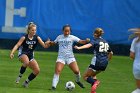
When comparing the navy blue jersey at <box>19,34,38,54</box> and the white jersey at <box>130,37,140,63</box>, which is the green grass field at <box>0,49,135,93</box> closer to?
the navy blue jersey at <box>19,34,38,54</box>

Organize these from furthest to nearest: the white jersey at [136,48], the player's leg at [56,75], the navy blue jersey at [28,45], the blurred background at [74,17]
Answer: the blurred background at [74,17] < the navy blue jersey at [28,45] < the player's leg at [56,75] < the white jersey at [136,48]

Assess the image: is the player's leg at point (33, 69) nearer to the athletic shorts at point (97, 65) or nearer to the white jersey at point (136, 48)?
the athletic shorts at point (97, 65)

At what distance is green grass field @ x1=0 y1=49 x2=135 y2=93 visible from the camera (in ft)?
54.0

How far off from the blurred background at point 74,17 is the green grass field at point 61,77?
1928 mm

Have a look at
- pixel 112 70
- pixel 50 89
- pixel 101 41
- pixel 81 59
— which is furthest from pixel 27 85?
pixel 81 59

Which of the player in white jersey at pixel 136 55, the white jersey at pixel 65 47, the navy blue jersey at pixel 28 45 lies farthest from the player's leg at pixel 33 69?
the player in white jersey at pixel 136 55

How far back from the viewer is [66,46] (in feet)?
54.1

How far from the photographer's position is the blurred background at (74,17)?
30781mm

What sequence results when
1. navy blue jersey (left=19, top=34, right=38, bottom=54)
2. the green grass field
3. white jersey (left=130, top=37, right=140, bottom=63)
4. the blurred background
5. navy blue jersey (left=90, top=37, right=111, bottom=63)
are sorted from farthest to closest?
the blurred background
navy blue jersey (left=19, top=34, right=38, bottom=54)
the green grass field
navy blue jersey (left=90, top=37, right=111, bottom=63)
white jersey (left=130, top=37, right=140, bottom=63)

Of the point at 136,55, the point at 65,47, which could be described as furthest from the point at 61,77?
the point at 136,55

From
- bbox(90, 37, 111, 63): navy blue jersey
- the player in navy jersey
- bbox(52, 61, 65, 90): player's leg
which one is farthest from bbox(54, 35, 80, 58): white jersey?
bbox(90, 37, 111, 63): navy blue jersey

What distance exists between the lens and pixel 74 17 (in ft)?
102

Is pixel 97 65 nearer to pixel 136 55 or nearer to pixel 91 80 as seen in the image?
pixel 91 80

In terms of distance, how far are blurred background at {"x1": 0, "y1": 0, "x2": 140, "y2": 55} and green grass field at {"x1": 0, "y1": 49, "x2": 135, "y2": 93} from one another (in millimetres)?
1928
